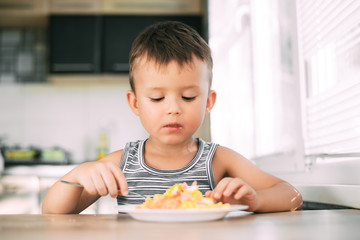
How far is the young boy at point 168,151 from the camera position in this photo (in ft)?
2.69

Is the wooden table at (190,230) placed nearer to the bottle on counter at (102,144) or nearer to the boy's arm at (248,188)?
the boy's arm at (248,188)

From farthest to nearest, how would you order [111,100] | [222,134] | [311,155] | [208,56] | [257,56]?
1. [111,100]
2. [222,134]
3. [257,56]
4. [311,155]
5. [208,56]

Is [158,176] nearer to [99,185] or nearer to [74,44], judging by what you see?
[99,185]

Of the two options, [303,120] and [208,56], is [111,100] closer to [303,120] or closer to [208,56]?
[303,120]

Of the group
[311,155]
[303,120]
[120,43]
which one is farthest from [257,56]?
[120,43]

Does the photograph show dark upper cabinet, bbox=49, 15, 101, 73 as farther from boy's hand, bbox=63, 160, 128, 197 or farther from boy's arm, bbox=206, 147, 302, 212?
boy's hand, bbox=63, 160, 128, 197

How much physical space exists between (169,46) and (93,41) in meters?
2.64

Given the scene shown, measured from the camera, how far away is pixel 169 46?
99cm

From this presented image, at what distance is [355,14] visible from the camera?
3.57ft

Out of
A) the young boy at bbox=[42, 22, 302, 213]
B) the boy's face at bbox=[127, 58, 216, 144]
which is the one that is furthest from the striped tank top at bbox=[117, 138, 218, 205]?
the boy's face at bbox=[127, 58, 216, 144]

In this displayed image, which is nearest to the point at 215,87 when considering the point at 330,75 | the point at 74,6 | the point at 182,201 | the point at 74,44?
the point at 74,44

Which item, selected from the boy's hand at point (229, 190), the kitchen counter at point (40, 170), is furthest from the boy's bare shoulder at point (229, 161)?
the kitchen counter at point (40, 170)

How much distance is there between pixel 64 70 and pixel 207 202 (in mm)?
3081

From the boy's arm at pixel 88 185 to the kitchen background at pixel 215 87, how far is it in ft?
1.88
